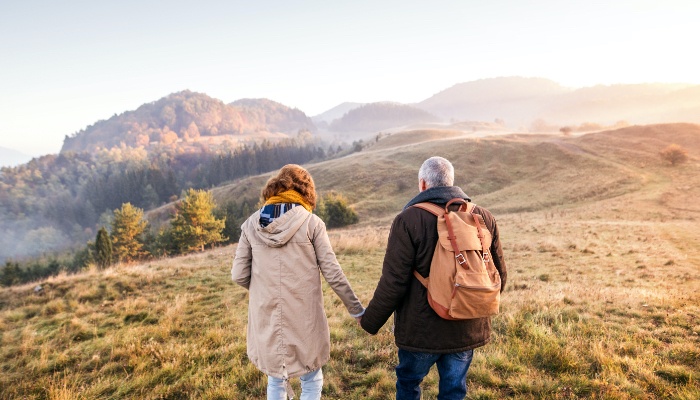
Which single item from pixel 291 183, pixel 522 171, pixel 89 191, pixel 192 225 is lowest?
pixel 522 171

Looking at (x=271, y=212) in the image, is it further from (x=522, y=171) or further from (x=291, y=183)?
(x=522, y=171)

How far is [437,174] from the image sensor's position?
3098mm

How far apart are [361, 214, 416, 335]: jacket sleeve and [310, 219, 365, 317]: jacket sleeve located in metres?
0.32

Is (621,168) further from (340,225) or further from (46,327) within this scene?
(46,327)

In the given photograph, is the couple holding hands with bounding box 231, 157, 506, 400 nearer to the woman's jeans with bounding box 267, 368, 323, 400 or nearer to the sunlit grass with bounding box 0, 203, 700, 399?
the woman's jeans with bounding box 267, 368, 323, 400

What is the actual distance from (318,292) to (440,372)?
145 centimetres

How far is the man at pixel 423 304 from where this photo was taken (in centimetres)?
295

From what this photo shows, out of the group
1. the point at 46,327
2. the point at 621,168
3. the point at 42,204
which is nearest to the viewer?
the point at 46,327

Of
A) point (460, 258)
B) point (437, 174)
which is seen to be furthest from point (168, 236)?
point (460, 258)

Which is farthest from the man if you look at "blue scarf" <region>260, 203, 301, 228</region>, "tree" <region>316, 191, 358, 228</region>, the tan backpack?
"tree" <region>316, 191, 358, 228</region>

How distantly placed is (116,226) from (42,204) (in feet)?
429

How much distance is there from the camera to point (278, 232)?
3.06 metres

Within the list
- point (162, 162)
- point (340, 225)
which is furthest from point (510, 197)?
point (162, 162)

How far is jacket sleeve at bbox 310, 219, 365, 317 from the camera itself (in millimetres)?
3264
